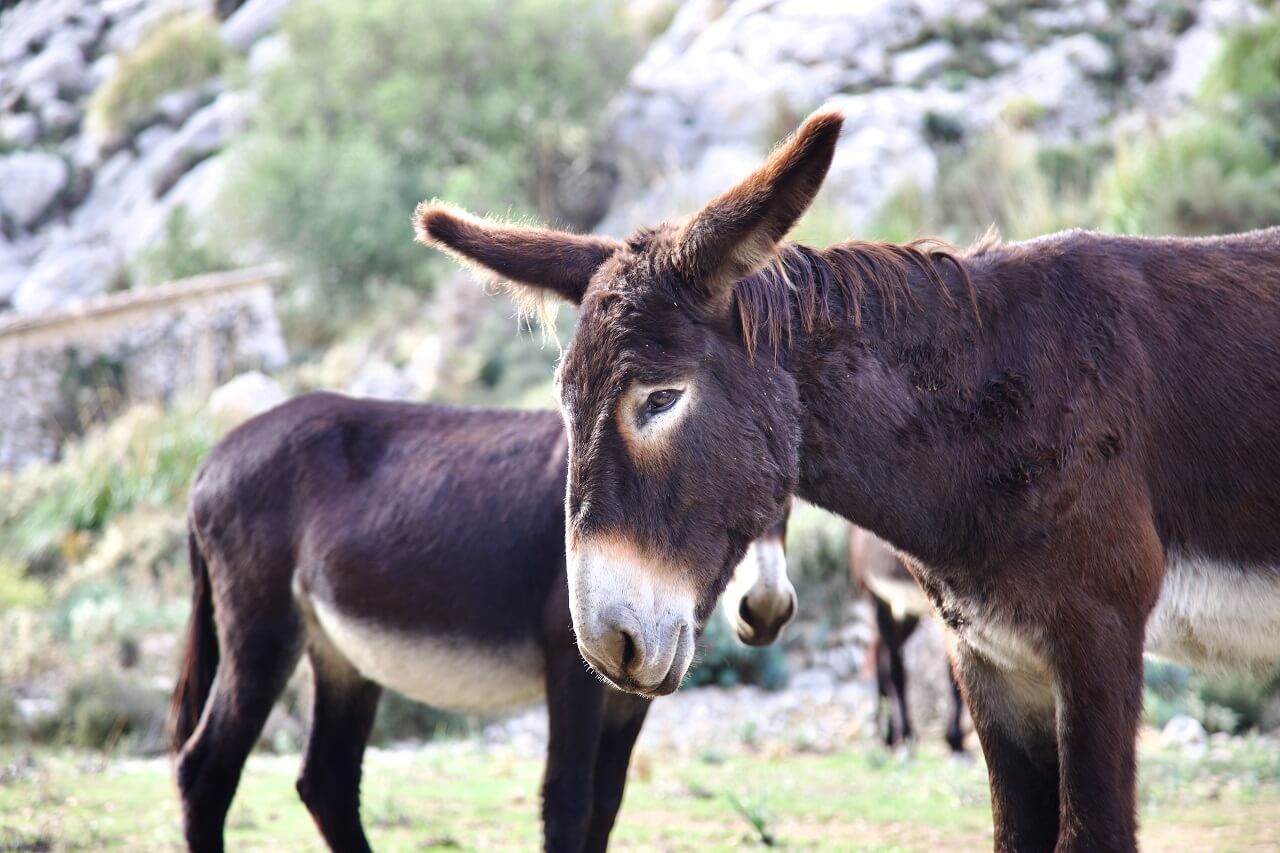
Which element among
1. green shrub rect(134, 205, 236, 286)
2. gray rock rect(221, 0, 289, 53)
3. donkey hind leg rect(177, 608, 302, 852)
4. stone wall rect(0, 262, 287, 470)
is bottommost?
green shrub rect(134, 205, 236, 286)

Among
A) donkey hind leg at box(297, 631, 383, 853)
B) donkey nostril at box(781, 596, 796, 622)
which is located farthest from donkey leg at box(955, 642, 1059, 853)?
donkey hind leg at box(297, 631, 383, 853)

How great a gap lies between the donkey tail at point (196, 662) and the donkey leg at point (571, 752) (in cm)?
180

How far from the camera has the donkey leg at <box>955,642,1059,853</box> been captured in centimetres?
290

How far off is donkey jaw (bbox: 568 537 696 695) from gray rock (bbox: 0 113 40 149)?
41.8m

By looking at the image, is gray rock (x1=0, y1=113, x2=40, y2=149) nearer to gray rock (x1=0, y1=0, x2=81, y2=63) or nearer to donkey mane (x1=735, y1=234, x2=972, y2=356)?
gray rock (x1=0, y1=0, x2=81, y2=63)

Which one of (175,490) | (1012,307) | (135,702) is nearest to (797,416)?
(1012,307)

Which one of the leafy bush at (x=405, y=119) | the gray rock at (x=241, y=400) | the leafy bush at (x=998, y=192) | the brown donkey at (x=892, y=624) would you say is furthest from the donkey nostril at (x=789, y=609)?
the leafy bush at (x=405, y=119)

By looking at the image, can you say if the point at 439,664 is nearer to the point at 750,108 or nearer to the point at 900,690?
the point at 900,690

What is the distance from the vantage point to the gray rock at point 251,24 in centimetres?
4269

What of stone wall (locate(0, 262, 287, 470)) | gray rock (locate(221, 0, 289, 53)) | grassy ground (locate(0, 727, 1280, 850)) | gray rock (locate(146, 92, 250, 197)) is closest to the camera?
grassy ground (locate(0, 727, 1280, 850))

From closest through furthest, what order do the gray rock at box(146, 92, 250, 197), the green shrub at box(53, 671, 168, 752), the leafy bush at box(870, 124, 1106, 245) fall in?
1. the green shrub at box(53, 671, 168, 752)
2. the leafy bush at box(870, 124, 1106, 245)
3. the gray rock at box(146, 92, 250, 197)

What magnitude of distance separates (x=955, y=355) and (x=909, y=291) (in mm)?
203

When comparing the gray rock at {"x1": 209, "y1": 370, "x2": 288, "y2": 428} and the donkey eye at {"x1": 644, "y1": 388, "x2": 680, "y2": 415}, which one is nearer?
the donkey eye at {"x1": 644, "y1": 388, "x2": 680, "y2": 415}

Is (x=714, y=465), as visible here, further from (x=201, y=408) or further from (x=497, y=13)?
(x=497, y=13)
